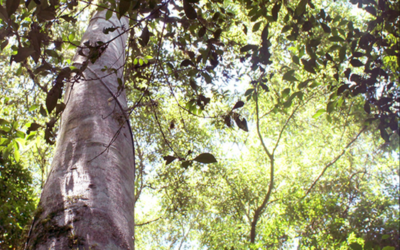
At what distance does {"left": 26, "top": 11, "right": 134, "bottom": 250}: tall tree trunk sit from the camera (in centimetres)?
71

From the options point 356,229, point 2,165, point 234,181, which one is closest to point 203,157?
point 2,165

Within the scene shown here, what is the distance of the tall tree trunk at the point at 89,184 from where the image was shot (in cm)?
71

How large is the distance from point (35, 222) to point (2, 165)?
3.44m

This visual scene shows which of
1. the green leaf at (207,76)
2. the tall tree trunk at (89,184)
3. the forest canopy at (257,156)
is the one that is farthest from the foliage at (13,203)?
the green leaf at (207,76)

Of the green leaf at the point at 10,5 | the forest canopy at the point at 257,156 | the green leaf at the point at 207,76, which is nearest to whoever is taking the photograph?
the green leaf at the point at 10,5

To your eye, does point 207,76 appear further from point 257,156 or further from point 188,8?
point 257,156

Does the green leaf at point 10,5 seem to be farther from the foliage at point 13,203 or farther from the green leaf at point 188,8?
the foliage at point 13,203

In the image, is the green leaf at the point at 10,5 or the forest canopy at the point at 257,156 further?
the forest canopy at the point at 257,156

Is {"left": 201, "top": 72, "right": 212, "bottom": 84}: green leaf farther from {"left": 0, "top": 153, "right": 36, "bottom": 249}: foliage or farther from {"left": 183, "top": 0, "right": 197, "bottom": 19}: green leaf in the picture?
{"left": 0, "top": 153, "right": 36, "bottom": 249}: foliage

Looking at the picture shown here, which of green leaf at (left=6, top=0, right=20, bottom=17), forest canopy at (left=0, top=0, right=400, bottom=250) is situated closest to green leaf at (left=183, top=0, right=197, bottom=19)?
green leaf at (left=6, top=0, right=20, bottom=17)

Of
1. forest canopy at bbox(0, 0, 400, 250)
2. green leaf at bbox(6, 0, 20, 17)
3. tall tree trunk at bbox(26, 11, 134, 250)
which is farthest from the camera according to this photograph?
forest canopy at bbox(0, 0, 400, 250)

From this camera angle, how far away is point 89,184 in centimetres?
84

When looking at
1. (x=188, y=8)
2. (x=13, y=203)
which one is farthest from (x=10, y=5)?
(x=13, y=203)

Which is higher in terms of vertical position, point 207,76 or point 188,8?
point 207,76
